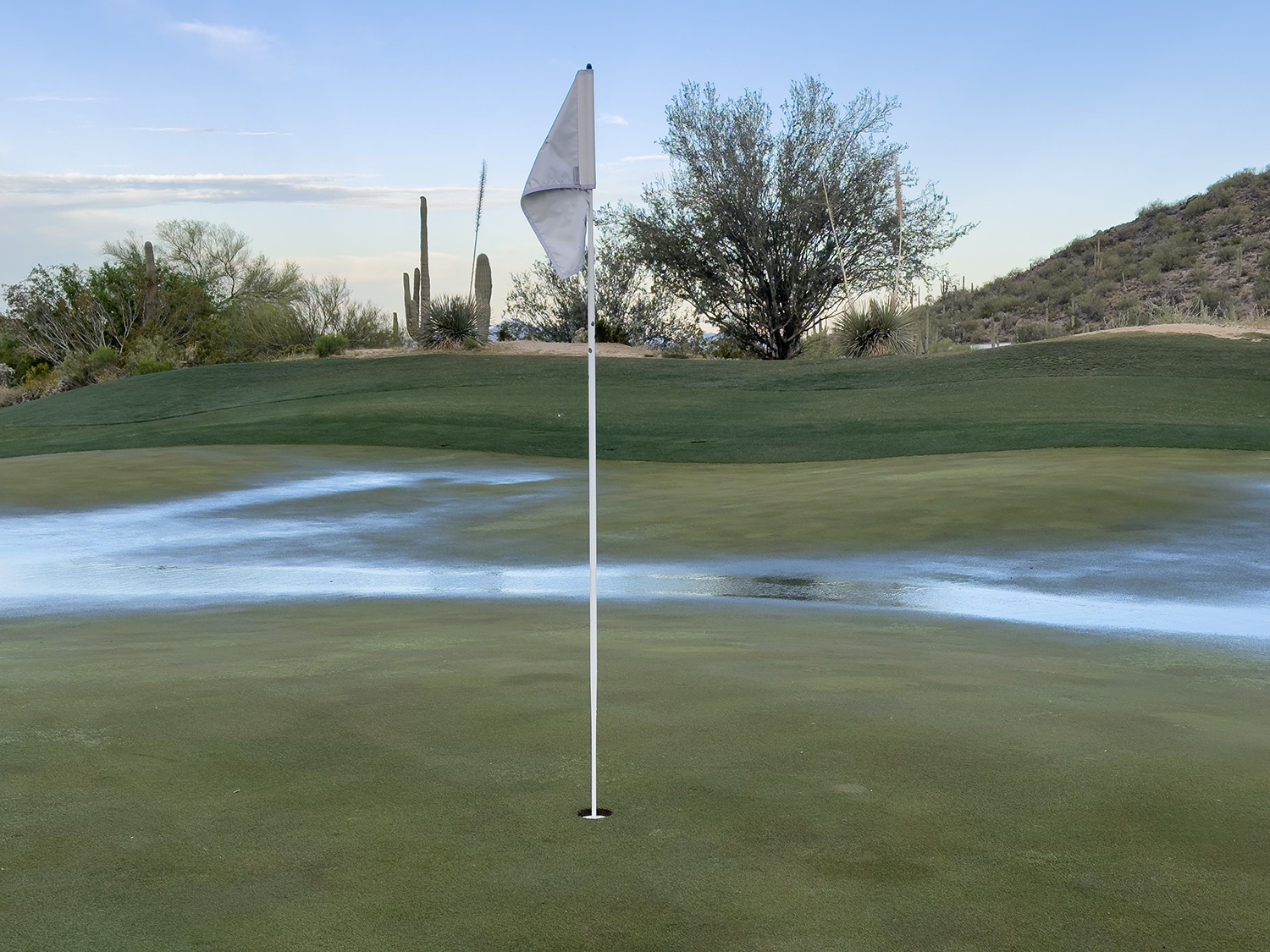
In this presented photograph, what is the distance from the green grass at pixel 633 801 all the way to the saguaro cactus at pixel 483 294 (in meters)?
30.3

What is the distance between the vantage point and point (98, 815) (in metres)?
4.44

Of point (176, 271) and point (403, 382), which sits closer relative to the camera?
point (403, 382)

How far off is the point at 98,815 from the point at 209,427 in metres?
22.7

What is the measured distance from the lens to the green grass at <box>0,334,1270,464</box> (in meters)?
22.5

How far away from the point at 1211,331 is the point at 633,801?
3105 centimetres

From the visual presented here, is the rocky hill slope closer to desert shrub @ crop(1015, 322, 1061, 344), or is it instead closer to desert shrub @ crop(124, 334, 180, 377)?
Answer: desert shrub @ crop(1015, 322, 1061, 344)

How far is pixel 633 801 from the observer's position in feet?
15.3

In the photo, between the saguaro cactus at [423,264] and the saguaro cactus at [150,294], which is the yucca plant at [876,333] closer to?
the saguaro cactus at [423,264]

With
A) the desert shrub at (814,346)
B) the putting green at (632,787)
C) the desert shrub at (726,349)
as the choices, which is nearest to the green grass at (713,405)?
the desert shrub at (814,346)

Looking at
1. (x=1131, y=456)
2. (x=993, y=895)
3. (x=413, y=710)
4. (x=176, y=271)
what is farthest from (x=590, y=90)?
(x=176, y=271)

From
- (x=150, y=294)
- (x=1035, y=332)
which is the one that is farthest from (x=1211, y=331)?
(x=150, y=294)

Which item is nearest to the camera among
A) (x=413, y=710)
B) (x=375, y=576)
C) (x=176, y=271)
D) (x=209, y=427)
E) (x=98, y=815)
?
(x=98, y=815)

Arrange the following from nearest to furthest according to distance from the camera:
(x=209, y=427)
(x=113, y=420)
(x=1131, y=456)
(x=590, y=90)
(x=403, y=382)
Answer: (x=590, y=90) → (x=1131, y=456) → (x=209, y=427) → (x=113, y=420) → (x=403, y=382)

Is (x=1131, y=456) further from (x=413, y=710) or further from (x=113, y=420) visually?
(x=113, y=420)
